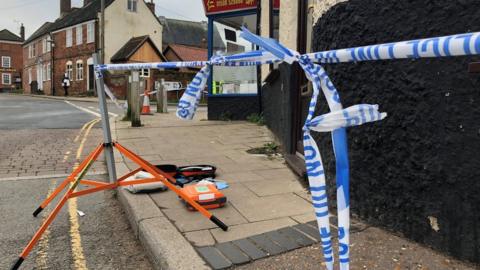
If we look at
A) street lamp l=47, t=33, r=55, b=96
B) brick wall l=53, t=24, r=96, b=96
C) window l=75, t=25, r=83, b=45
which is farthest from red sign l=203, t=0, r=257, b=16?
street lamp l=47, t=33, r=55, b=96

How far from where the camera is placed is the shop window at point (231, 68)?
11477 mm

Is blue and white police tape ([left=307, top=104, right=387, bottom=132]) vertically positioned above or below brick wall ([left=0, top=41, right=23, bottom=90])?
below

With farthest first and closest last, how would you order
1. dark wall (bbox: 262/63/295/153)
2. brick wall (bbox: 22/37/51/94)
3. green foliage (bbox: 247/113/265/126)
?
1. brick wall (bbox: 22/37/51/94)
2. green foliage (bbox: 247/113/265/126)
3. dark wall (bbox: 262/63/295/153)

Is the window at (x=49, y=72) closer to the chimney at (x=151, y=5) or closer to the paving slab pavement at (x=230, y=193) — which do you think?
the chimney at (x=151, y=5)

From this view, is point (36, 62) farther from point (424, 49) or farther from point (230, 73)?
point (424, 49)

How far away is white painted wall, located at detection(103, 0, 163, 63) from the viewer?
39000 millimetres

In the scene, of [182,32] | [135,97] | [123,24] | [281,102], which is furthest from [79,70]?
[281,102]

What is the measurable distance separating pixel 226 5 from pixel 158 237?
29.5 feet

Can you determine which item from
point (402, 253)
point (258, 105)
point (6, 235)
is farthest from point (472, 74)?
point (258, 105)

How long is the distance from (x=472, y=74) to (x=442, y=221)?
3.22ft

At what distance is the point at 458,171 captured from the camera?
111 inches

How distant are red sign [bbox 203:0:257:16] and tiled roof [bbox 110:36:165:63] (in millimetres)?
26291

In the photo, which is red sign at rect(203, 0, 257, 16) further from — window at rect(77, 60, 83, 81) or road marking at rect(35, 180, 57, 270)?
window at rect(77, 60, 83, 81)

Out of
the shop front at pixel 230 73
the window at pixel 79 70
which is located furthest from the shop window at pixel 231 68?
the window at pixel 79 70
